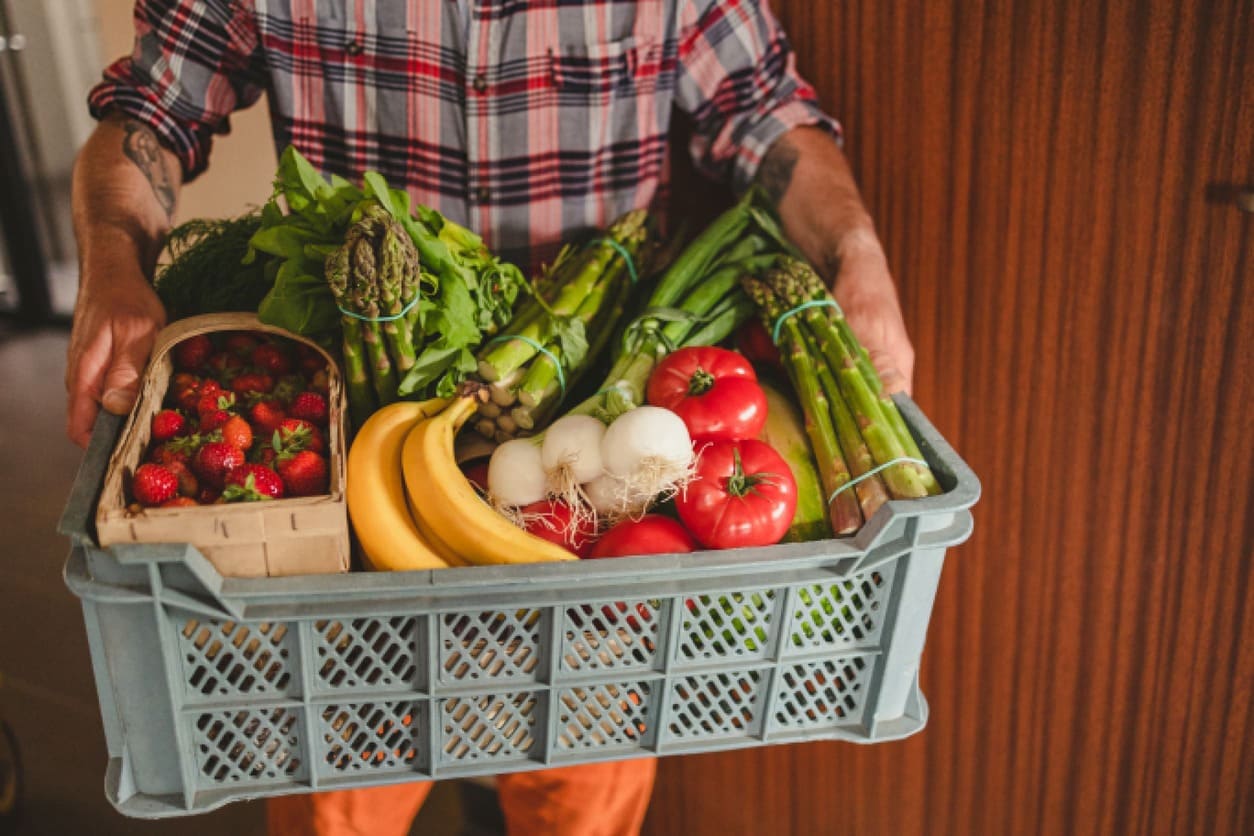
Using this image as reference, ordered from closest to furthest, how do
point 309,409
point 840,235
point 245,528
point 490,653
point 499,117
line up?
point 245,528
point 490,653
point 309,409
point 840,235
point 499,117

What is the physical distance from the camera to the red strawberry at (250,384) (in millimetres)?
1135

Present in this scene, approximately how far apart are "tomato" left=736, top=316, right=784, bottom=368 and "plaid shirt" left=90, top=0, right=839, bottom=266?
0.38 meters

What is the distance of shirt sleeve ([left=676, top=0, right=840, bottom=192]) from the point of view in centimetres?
159

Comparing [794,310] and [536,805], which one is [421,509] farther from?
[536,805]

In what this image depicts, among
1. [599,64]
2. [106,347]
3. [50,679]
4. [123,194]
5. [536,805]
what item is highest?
[599,64]

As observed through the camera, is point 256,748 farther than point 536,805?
No

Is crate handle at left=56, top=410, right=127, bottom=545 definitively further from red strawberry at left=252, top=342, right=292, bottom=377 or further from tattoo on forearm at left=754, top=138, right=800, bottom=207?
tattoo on forearm at left=754, top=138, right=800, bottom=207

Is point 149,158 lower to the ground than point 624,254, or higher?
higher

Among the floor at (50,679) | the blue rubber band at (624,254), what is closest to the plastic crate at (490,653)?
the blue rubber band at (624,254)

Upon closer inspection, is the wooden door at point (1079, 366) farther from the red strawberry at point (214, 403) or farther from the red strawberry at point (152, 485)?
the red strawberry at point (152, 485)

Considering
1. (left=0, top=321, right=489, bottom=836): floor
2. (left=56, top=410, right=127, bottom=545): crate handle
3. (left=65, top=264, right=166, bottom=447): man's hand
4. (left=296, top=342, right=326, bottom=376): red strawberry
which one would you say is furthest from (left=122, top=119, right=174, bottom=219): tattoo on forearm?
(left=0, top=321, right=489, bottom=836): floor

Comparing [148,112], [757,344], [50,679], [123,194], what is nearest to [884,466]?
[757,344]

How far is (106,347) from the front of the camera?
1139mm

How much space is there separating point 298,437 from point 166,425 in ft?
0.44
